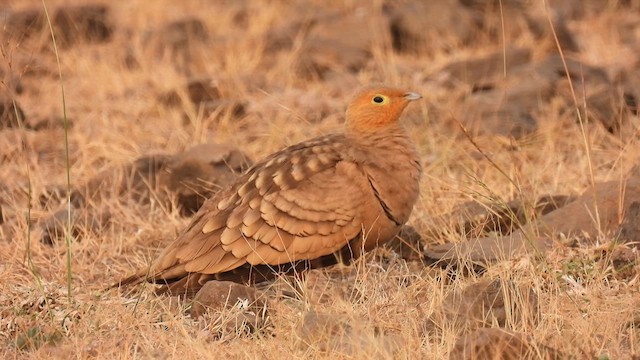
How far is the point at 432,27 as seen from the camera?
33.7 ft

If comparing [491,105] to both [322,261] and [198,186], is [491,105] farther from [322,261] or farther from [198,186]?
[322,261]

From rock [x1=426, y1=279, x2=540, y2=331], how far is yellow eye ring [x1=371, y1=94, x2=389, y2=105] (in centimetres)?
129

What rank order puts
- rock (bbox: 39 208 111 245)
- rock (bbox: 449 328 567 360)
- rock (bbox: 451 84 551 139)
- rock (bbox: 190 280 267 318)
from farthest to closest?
rock (bbox: 451 84 551 139) < rock (bbox: 39 208 111 245) < rock (bbox: 190 280 267 318) < rock (bbox: 449 328 567 360)

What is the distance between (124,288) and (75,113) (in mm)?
3627

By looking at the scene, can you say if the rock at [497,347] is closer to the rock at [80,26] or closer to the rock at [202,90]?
the rock at [202,90]

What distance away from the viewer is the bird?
521cm

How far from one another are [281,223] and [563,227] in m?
1.37

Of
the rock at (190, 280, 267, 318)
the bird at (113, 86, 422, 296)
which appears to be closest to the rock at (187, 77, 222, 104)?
the bird at (113, 86, 422, 296)

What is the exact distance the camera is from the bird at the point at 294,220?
5.21m

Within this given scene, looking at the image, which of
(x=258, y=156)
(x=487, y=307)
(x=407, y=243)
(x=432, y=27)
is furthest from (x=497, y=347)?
(x=432, y=27)

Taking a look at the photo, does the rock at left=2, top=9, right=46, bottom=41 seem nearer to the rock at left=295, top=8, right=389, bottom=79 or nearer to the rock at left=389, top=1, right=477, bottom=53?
the rock at left=295, top=8, right=389, bottom=79

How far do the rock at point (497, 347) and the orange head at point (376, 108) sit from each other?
69.4 inches

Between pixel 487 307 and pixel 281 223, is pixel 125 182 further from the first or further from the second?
pixel 487 307

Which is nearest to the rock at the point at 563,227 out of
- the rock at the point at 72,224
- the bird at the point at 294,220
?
the bird at the point at 294,220
